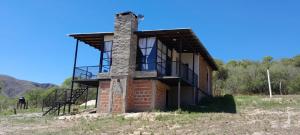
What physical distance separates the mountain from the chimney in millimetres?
54667

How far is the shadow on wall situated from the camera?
21.9 metres

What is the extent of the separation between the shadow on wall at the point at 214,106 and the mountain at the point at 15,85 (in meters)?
54.2

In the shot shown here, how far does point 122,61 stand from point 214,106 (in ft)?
22.1

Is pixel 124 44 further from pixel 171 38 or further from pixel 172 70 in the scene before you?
pixel 172 70

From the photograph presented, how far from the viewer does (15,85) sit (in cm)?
7712

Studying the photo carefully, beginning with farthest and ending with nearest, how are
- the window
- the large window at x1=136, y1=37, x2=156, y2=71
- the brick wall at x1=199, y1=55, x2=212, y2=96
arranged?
the brick wall at x1=199, y1=55, x2=212, y2=96
the window
the large window at x1=136, y1=37, x2=156, y2=71

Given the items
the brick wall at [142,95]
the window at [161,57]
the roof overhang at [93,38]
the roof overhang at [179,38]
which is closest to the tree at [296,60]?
the roof overhang at [179,38]

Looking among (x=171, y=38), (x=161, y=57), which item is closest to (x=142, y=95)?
(x=161, y=57)

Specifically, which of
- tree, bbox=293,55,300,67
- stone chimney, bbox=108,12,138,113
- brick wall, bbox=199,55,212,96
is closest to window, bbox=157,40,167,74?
stone chimney, bbox=108,12,138,113

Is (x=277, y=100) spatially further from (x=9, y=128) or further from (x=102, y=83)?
(x=9, y=128)

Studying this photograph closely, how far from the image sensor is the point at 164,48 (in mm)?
24922

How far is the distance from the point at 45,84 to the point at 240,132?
242 ft

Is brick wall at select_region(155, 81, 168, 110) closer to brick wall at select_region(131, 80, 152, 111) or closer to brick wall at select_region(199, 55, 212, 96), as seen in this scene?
brick wall at select_region(131, 80, 152, 111)

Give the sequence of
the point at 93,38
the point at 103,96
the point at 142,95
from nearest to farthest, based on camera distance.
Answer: the point at 142,95 < the point at 103,96 < the point at 93,38
